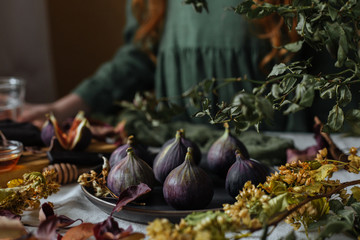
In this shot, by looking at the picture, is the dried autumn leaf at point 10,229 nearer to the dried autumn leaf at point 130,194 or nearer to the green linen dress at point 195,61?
the dried autumn leaf at point 130,194

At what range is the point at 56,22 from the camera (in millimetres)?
1369

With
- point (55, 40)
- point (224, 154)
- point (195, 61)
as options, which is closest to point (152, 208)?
point (224, 154)

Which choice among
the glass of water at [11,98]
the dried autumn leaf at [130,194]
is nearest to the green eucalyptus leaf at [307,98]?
the dried autumn leaf at [130,194]

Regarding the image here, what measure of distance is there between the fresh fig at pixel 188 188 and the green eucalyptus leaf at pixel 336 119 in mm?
118

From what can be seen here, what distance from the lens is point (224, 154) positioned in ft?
1.53

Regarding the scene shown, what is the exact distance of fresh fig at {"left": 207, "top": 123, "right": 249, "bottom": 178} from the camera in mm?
466

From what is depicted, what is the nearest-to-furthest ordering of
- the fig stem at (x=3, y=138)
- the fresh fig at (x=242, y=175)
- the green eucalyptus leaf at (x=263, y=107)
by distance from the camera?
the green eucalyptus leaf at (x=263, y=107)
the fresh fig at (x=242, y=175)
the fig stem at (x=3, y=138)

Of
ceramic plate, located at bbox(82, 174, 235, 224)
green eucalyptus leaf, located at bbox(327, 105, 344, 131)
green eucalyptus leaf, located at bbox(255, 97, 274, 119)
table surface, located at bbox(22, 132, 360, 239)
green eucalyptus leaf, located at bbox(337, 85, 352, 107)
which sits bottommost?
table surface, located at bbox(22, 132, 360, 239)

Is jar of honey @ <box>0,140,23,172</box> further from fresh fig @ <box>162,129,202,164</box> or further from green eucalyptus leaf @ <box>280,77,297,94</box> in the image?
green eucalyptus leaf @ <box>280,77,297,94</box>

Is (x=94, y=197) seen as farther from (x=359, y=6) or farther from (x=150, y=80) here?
(x=150, y=80)

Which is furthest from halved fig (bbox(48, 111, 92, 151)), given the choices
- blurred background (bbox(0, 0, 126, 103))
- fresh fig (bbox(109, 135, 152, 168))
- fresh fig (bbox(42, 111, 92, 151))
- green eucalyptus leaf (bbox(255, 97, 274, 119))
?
blurred background (bbox(0, 0, 126, 103))

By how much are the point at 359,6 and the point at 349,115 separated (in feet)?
0.30

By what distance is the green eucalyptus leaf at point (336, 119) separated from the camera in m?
0.35

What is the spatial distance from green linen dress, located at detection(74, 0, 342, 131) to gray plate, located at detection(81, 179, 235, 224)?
12.8 inches
